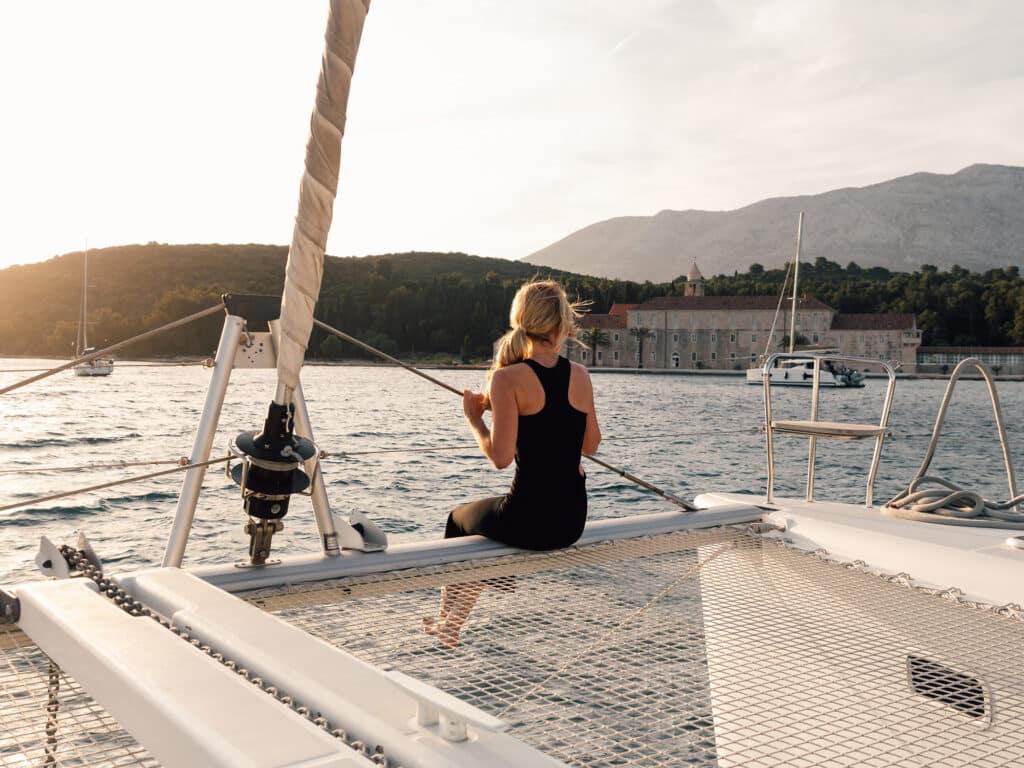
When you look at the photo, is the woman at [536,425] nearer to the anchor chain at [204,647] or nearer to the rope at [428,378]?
the rope at [428,378]

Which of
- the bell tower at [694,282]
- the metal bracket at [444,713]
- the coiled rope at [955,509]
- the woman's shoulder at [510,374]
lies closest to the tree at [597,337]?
the bell tower at [694,282]

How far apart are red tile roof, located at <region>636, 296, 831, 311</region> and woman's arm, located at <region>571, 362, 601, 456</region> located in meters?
72.5

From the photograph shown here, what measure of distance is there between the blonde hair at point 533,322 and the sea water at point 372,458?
1.41 ft

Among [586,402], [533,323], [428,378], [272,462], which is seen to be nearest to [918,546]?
[586,402]

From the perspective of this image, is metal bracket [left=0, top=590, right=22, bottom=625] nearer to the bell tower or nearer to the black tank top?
the black tank top

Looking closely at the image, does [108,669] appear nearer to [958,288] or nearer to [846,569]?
[846,569]

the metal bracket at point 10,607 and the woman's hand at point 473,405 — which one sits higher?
the woman's hand at point 473,405

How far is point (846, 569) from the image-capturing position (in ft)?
7.42

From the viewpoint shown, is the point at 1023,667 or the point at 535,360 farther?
the point at 535,360

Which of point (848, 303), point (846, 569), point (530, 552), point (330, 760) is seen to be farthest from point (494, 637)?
point (848, 303)

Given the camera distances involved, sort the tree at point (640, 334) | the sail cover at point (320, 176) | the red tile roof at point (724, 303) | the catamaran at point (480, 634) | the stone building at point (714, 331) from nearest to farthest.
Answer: the catamaran at point (480, 634) < the sail cover at point (320, 176) < the stone building at point (714, 331) < the red tile roof at point (724, 303) < the tree at point (640, 334)

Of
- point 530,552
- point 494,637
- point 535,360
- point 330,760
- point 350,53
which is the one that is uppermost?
point 350,53

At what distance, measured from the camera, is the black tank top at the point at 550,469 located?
2.09 meters

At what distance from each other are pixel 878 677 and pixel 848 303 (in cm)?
7842
